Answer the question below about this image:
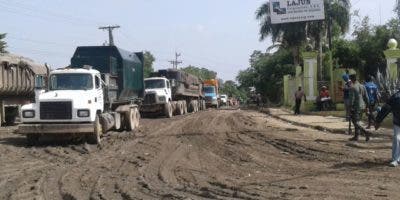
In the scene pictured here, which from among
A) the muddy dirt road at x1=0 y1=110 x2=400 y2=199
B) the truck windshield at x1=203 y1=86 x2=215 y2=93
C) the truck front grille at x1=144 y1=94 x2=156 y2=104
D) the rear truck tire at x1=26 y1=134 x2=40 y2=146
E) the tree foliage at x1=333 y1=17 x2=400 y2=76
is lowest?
the muddy dirt road at x1=0 y1=110 x2=400 y2=199

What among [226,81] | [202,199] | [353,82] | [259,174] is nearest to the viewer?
[202,199]

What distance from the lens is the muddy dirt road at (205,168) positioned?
9.57 m

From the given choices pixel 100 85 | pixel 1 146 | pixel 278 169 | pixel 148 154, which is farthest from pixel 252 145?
pixel 1 146

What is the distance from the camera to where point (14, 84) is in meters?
27.7

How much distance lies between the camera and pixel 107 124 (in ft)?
64.7

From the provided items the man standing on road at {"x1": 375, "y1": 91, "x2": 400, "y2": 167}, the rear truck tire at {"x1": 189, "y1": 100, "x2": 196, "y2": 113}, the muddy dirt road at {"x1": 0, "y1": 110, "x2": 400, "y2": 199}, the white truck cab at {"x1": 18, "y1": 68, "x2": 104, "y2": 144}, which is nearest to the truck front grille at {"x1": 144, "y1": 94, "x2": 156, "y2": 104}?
the rear truck tire at {"x1": 189, "y1": 100, "x2": 196, "y2": 113}

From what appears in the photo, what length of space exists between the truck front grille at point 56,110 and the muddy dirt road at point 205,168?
0.90 metres

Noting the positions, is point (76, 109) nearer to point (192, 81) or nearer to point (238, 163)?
point (238, 163)

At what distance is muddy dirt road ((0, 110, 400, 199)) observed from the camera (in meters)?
9.57

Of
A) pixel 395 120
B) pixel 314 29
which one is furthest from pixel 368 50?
pixel 395 120

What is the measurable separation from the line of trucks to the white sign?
7631 millimetres

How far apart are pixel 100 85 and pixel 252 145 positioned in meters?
6.02

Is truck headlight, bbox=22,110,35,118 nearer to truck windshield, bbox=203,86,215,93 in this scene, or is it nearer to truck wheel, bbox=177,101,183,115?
truck wheel, bbox=177,101,183,115

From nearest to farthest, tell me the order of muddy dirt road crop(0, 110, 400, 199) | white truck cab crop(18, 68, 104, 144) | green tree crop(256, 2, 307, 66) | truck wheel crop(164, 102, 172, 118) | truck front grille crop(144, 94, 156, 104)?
1. muddy dirt road crop(0, 110, 400, 199)
2. white truck cab crop(18, 68, 104, 144)
3. truck front grille crop(144, 94, 156, 104)
4. truck wheel crop(164, 102, 172, 118)
5. green tree crop(256, 2, 307, 66)
